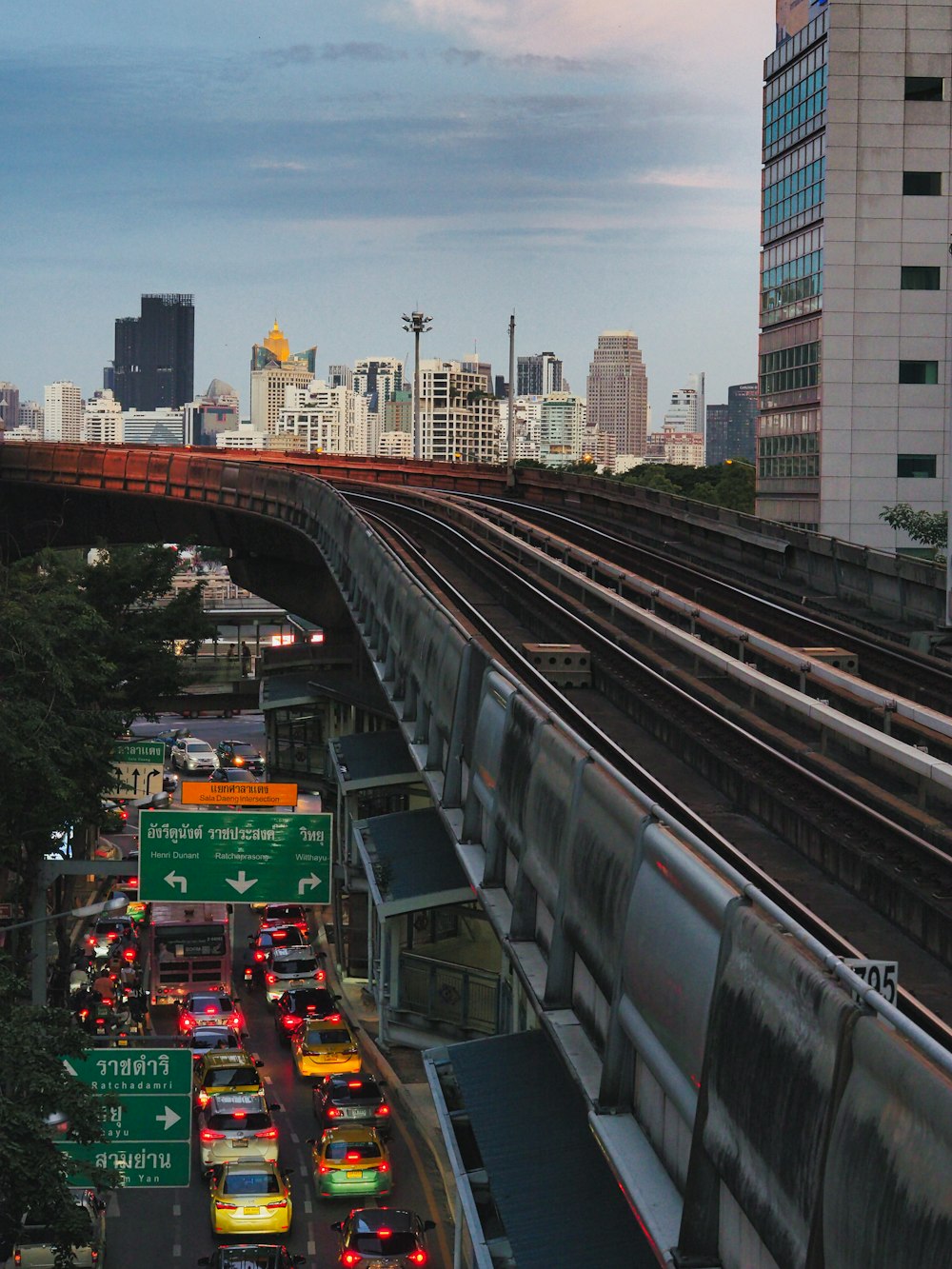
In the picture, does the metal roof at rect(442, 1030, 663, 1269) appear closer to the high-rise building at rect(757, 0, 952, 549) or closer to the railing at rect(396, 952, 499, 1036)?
the railing at rect(396, 952, 499, 1036)

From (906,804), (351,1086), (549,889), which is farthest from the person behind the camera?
(351,1086)

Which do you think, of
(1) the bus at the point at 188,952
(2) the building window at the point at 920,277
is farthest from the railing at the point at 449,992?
(2) the building window at the point at 920,277

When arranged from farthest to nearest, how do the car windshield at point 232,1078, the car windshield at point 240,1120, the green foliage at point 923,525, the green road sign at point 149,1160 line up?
the green foliage at point 923,525
the car windshield at point 232,1078
the car windshield at point 240,1120
the green road sign at point 149,1160

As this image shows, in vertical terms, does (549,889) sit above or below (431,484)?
below

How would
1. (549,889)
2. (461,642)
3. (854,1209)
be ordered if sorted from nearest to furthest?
1. (854,1209)
2. (549,889)
3. (461,642)

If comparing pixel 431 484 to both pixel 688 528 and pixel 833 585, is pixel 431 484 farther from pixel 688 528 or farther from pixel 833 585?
pixel 833 585

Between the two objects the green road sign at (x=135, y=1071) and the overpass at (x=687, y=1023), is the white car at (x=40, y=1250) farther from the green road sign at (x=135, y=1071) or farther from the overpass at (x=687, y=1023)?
the overpass at (x=687, y=1023)

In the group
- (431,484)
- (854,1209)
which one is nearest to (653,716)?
(854,1209)
